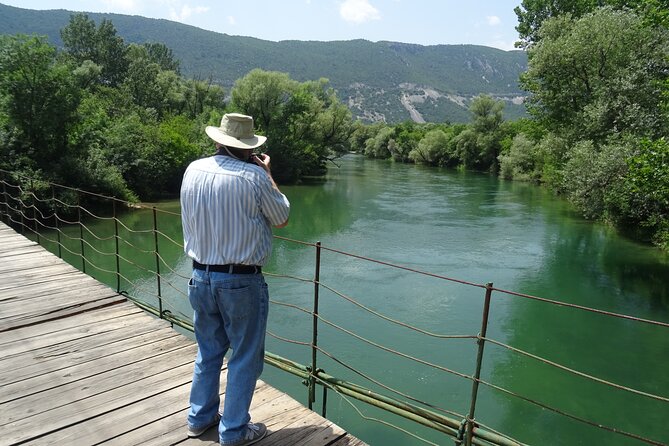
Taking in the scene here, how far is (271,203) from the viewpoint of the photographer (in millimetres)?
2373

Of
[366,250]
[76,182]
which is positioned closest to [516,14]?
[366,250]

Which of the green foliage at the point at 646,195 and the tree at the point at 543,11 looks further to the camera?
the tree at the point at 543,11

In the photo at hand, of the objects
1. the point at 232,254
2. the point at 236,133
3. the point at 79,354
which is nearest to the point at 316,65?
the point at 79,354

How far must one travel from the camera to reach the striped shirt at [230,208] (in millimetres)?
2330

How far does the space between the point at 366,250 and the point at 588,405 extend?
27.6 feet

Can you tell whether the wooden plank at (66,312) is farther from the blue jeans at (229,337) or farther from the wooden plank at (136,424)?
the blue jeans at (229,337)

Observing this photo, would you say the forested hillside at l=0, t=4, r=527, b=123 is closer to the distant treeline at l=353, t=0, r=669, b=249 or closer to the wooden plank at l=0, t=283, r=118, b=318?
the distant treeline at l=353, t=0, r=669, b=249

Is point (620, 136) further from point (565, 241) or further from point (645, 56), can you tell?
point (565, 241)

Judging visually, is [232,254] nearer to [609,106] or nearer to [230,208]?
[230,208]

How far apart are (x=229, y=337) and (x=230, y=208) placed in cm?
65

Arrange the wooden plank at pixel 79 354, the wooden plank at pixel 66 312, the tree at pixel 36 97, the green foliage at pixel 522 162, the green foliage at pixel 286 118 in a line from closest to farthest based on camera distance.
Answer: the wooden plank at pixel 79 354 < the wooden plank at pixel 66 312 < the tree at pixel 36 97 < the green foliage at pixel 286 118 < the green foliage at pixel 522 162

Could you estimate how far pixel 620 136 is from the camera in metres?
17.1

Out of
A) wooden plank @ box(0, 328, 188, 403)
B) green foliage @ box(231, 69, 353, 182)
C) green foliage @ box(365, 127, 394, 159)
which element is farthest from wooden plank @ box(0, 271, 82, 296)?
green foliage @ box(365, 127, 394, 159)

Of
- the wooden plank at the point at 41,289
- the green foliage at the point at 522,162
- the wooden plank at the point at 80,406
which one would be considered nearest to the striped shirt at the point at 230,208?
the wooden plank at the point at 80,406
